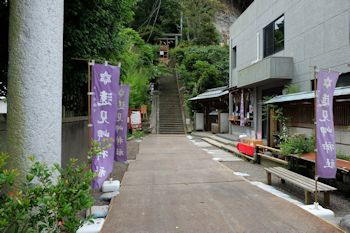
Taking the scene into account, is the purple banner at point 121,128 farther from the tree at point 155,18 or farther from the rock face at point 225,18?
the rock face at point 225,18

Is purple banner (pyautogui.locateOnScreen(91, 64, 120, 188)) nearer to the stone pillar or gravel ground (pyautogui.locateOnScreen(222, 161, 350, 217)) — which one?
the stone pillar

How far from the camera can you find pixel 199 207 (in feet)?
18.6

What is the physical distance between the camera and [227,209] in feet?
18.2

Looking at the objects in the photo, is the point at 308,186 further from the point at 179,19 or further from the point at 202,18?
the point at 179,19

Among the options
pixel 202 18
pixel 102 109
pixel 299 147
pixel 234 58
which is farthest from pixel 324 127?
pixel 202 18

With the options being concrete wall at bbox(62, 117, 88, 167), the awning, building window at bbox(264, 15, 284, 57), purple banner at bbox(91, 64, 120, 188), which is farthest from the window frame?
purple banner at bbox(91, 64, 120, 188)

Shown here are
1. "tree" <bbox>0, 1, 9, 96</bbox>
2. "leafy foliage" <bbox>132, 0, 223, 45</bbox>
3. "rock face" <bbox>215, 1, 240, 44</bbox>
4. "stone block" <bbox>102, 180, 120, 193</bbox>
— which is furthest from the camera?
"rock face" <bbox>215, 1, 240, 44</bbox>

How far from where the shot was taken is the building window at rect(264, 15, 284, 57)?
14.4 meters

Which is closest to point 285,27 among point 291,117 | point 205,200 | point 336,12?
point 336,12

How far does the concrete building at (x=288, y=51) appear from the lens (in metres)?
9.59

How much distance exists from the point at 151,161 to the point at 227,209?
6.26 metres

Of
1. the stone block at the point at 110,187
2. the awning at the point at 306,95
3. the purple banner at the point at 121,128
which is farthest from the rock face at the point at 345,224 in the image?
the purple banner at the point at 121,128

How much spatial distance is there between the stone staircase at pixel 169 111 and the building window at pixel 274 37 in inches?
447

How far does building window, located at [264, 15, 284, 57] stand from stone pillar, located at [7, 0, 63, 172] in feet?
44.9
